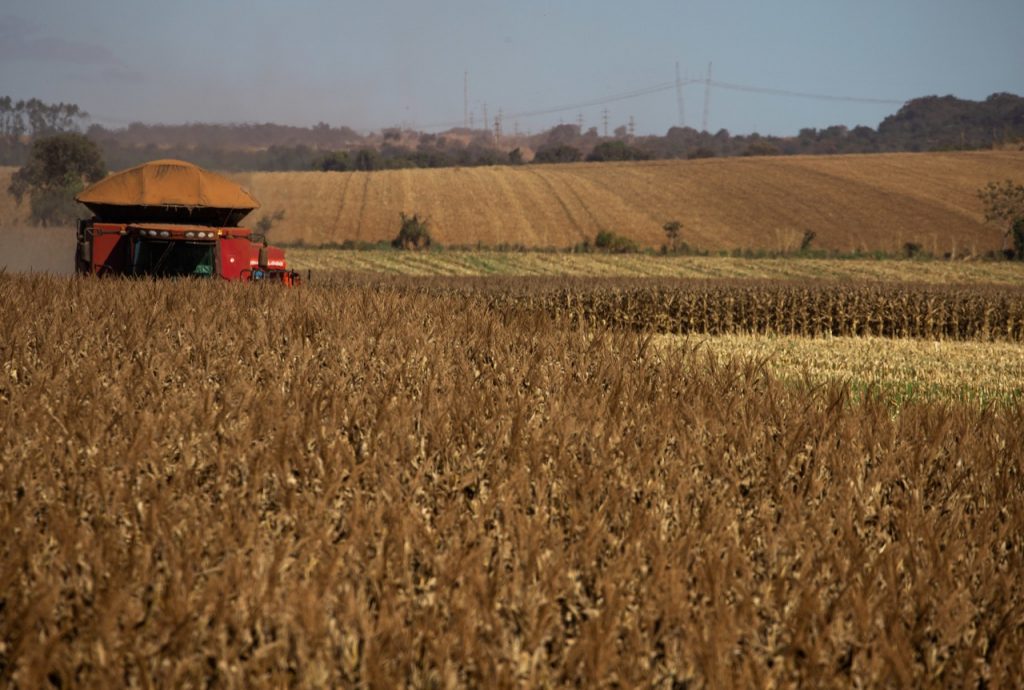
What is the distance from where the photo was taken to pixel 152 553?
3148mm

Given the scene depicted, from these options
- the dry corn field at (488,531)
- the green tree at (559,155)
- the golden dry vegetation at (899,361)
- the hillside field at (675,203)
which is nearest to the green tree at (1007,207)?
the hillside field at (675,203)

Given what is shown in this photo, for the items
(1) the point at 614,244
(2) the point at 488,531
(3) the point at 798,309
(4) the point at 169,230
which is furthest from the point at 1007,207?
(2) the point at 488,531

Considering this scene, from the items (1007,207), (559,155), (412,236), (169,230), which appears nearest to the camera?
(169,230)

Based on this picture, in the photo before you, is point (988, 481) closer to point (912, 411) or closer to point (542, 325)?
point (912, 411)

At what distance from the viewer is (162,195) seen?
1438cm

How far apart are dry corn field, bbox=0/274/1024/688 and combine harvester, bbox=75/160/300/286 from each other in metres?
7.93

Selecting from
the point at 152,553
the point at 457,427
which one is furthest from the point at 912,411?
the point at 152,553

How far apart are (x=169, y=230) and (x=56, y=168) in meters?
57.7

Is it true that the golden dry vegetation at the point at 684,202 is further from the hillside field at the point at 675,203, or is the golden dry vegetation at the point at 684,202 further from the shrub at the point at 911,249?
the shrub at the point at 911,249

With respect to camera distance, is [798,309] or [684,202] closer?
[798,309]

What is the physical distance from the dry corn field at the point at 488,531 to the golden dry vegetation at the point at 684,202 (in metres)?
47.9

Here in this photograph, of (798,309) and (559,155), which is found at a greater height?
(559,155)

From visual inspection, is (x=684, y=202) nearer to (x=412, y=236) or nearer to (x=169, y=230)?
(x=412, y=236)

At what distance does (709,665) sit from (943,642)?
81cm
